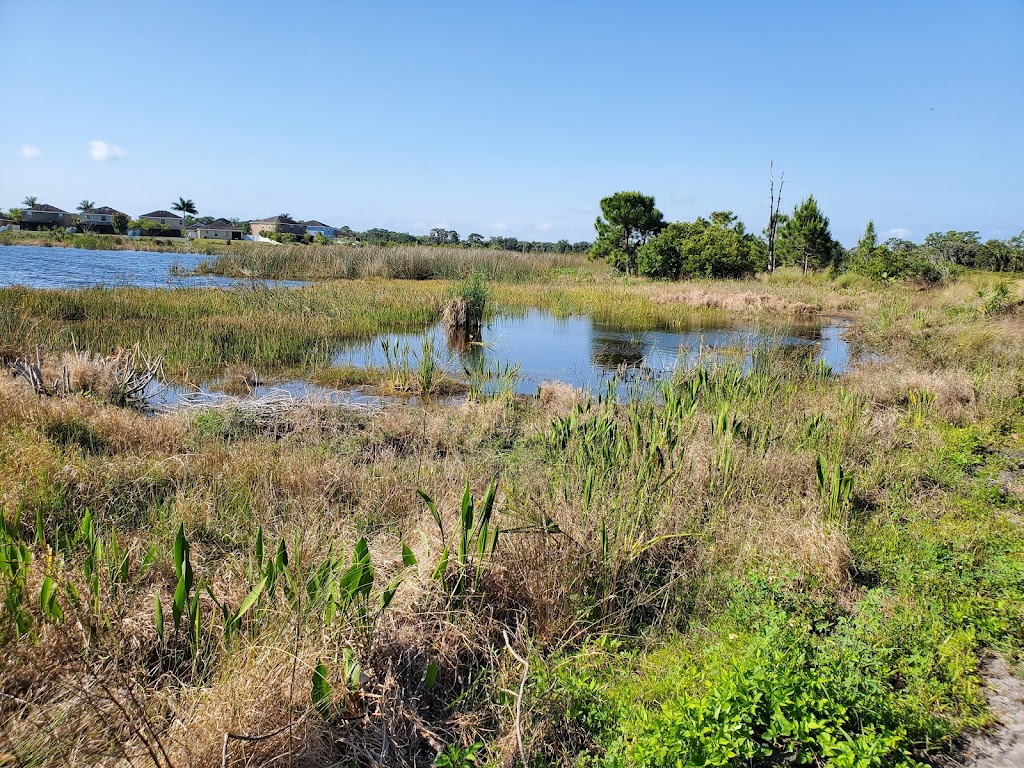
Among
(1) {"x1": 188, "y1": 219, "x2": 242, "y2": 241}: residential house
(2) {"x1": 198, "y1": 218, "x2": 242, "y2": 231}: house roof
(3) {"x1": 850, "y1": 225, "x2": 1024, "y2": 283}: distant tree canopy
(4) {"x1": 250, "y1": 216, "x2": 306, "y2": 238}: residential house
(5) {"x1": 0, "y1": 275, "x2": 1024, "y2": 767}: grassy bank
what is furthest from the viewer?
(2) {"x1": 198, "y1": 218, "x2": 242, "y2": 231}: house roof

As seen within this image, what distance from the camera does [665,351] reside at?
1269 centimetres

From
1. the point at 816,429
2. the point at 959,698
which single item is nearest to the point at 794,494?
the point at 816,429

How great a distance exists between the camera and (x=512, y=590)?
293 cm

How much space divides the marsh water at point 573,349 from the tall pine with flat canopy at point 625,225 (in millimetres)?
15064

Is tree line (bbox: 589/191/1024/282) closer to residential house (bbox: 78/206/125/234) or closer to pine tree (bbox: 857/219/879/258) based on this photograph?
pine tree (bbox: 857/219/879/258)

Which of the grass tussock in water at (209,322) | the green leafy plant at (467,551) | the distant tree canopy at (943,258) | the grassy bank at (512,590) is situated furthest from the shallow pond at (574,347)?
Result: the distant tree canopy at (943,258)

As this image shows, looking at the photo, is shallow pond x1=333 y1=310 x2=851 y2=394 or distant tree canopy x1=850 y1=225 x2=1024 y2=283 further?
distant tree canopy x1=850 y1=225 x2=1024 y2=283

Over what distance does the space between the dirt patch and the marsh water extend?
4.40m

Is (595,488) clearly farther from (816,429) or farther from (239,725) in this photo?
(816,429)

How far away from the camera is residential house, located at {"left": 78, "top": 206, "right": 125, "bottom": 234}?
2714 inches

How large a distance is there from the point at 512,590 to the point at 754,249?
35444mm

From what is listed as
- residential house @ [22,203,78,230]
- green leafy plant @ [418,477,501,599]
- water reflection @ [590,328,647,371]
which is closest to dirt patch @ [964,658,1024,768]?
green leafy plant @ [418,477,501,599]

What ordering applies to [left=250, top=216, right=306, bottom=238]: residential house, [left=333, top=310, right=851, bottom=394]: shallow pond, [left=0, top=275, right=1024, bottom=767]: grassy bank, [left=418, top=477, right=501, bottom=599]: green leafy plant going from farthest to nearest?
[left=250, top=216, right=306, bottom=238]: residential house
[left=333, top=310, right=851, bottom=394]: shallow pond
[left=418, top=477, right=501, bottom=599]: green leafy plant
[left=0, top=275, right=1024, bottom=767]: grassy bank

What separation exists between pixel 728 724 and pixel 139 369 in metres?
8.42
